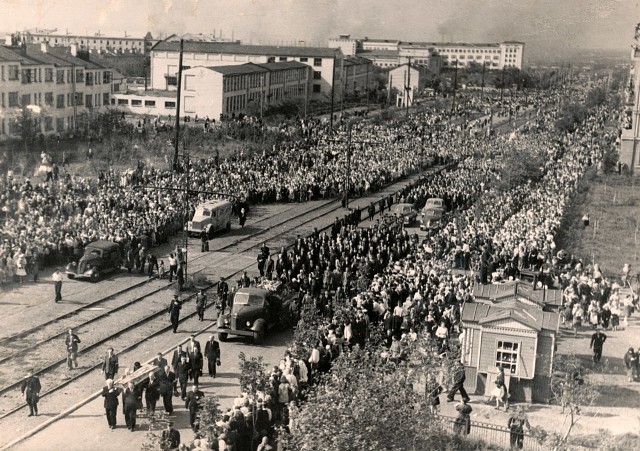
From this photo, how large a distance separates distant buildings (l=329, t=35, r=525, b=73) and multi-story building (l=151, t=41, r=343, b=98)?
1570cm

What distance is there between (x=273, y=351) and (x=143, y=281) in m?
7.09

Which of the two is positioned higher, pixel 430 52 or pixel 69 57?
pixel 430 52

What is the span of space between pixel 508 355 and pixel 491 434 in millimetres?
2610

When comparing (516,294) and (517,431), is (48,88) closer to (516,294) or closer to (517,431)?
(516,294)

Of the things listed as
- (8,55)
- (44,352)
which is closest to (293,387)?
(44,352)

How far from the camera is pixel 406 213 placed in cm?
3619

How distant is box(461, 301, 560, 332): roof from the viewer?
16.7 meters

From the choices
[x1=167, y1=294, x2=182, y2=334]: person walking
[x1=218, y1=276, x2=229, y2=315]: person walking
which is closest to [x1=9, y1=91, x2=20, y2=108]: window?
[x1=218, y1=276, x2=229, y2=315]: person walking

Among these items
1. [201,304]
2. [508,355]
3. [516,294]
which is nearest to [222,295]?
[201,304]

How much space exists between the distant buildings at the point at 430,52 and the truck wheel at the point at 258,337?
8443 centimetres

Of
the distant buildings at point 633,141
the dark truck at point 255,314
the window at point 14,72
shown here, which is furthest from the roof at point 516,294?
the window at point 14,72

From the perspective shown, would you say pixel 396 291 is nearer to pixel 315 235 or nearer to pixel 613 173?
pixel 315 235

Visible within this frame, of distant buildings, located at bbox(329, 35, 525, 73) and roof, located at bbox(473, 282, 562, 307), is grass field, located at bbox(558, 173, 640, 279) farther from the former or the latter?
distant buildings, located at bbox(329, 35, 525, 73)

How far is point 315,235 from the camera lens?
29219mm
